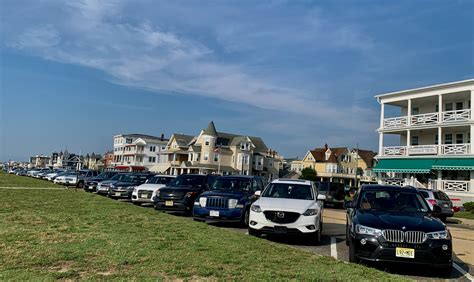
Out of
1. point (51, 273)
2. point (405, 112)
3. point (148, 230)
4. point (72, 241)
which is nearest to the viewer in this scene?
point (51, 273)

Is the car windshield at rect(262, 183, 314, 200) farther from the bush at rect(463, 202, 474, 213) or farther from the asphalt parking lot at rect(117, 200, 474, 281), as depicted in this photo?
the bush at rect(463, 202, 474, 213)

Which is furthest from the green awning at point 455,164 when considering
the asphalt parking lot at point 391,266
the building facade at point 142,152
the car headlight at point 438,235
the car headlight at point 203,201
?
the building facade at point 142,152

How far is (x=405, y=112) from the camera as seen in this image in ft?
142

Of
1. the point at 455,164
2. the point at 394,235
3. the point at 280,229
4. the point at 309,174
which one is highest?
the point at 455,164

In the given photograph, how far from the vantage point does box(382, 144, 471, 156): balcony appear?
33969 millimetres

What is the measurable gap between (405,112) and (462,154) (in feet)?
35.1

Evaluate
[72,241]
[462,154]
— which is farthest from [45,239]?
[462,154]

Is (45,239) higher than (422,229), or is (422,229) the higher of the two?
(422,229)

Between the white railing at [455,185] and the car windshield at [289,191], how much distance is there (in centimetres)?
2687

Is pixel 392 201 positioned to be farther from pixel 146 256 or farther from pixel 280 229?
pixel 146 256

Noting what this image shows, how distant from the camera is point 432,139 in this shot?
39688mm

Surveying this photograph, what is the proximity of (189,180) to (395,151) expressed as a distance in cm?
2792

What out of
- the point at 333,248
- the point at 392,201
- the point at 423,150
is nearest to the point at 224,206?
the point at 333,248

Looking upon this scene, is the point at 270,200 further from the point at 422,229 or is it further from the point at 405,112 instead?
the point at 405,112
